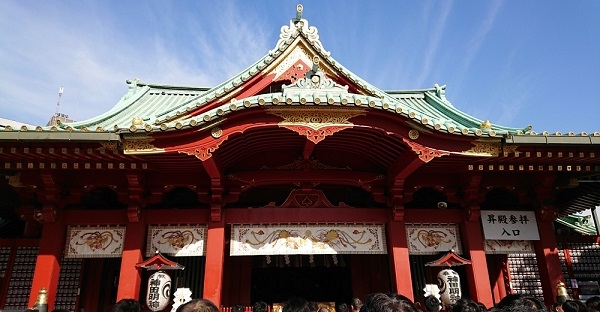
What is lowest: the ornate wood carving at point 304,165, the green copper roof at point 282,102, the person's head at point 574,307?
the person's head at point 574,307

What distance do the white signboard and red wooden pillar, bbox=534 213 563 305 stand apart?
0.16 meters

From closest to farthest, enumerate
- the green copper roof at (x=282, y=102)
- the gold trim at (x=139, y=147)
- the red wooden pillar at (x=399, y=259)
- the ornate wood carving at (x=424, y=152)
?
the green copper roof at (x=282, y=102) → the gold trim at (x=139, y=147) → the ornate wood carving at (x=424, y=152) → the red wooden pillar at (x=399, y=259)

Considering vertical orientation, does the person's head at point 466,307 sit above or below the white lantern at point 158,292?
below

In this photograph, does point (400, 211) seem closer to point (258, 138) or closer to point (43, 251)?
point (258, 138)

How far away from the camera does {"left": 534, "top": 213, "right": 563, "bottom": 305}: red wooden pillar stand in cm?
818

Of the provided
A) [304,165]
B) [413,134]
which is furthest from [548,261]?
[304,165]

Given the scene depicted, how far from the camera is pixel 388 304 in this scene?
215cm

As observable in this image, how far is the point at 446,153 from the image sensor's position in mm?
7199

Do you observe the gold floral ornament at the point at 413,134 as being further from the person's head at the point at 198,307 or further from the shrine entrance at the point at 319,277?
the person's head at the point at 198,307

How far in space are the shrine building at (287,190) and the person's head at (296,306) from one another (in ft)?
12.7

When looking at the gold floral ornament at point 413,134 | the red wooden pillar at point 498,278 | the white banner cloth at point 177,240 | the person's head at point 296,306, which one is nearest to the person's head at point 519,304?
the person's head at point 296,306

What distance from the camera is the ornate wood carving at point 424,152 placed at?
279 inches

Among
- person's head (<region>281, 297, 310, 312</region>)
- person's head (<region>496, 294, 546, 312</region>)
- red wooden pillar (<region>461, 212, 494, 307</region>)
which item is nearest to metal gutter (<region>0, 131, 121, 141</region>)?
person's head (<region>281, 297, 310, 312</region>)

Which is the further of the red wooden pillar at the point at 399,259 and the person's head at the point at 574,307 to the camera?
the red wooden pillar at the point at 399,259
